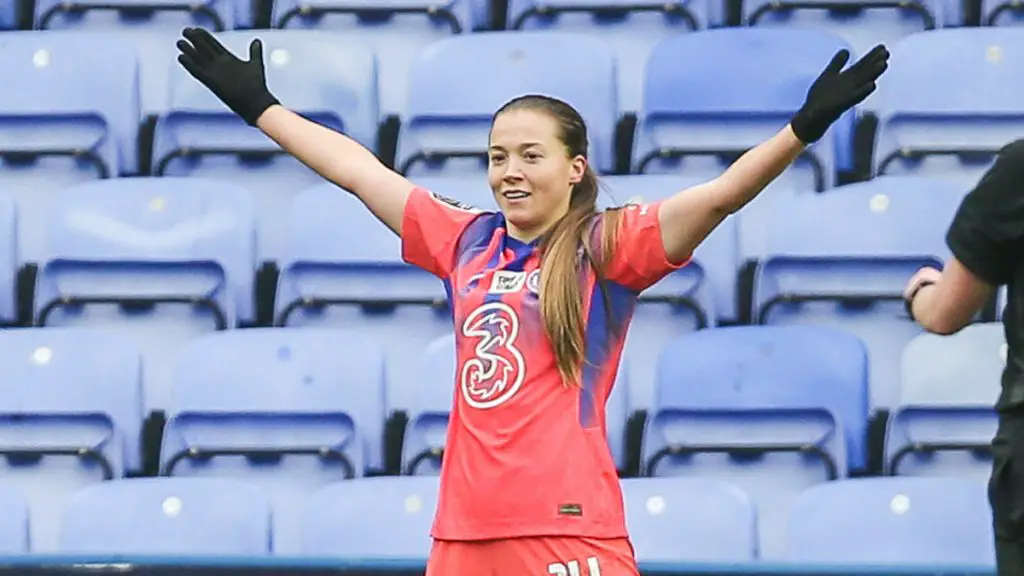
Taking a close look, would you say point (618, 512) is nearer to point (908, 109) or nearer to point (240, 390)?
point (240, 390)

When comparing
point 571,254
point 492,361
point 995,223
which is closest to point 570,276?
point 571,254

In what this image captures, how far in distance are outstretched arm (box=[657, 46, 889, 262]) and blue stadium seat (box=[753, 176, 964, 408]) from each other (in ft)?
7.92

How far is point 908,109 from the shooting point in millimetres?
6492

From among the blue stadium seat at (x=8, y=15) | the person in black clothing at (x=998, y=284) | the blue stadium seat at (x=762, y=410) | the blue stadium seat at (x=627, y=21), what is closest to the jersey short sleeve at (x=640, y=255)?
the person in black clothing at (x=998, y=284)

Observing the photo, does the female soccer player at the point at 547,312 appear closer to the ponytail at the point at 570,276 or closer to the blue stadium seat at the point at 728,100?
the ponytail at the point at 570,276

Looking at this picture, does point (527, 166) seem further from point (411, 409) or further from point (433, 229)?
point (411, 409)

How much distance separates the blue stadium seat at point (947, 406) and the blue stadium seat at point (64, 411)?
2.13 m

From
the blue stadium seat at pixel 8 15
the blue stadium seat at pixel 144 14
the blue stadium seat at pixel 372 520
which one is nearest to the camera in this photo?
the blue stadium seat at pixel 372 520

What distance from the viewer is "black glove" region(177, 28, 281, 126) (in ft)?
12.8

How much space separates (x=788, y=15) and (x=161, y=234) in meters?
2.34

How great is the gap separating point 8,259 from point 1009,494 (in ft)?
13.0

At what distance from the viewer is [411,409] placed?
5.84 meters

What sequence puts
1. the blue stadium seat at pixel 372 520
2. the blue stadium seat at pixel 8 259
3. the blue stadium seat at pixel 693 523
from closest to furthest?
1. the blue stadium seat at pixel 693 523
2. the blue stadium seat at pixel 372 520
3. the blue stadium seat at pixel 8 259

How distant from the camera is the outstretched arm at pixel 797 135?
3.43 m
